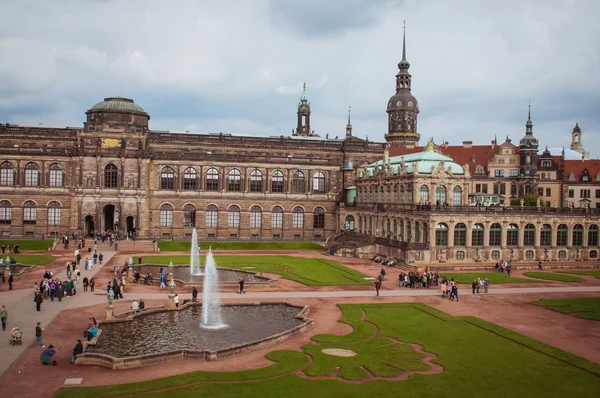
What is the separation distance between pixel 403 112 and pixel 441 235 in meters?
58.4

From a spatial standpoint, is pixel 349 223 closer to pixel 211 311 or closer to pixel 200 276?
pixel 200 276

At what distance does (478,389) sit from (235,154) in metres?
77.4

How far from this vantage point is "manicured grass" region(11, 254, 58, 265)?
66081 millimetres

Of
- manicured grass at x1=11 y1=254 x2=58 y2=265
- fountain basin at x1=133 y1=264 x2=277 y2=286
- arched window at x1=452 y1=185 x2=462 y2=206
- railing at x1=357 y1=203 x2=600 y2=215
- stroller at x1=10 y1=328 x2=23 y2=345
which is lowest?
stroller at x1=10 y1=328 x2=23 y2=345

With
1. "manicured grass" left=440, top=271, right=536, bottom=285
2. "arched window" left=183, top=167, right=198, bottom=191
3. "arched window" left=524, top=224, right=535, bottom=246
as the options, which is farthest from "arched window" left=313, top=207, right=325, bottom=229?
"manicured grass" left=440, top=271, right=536, bottom=285

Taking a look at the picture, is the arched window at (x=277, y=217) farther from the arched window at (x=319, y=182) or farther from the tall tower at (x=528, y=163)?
the tall tower at (x=528, y=163)

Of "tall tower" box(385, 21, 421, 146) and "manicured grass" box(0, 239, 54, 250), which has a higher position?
"tall tower" box(385, 21, 421, 146)

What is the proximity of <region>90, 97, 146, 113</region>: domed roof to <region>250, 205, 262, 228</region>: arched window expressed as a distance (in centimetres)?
2656

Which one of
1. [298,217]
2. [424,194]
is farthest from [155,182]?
[424,194]

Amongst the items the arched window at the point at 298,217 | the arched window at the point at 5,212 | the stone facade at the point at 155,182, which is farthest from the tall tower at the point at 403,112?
the arched window at the point at 5,212

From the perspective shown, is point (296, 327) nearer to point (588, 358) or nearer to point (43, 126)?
point (588, 358)

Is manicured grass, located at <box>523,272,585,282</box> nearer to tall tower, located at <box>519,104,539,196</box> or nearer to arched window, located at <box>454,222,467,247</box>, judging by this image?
arched window, located at <box>454,222,467,247</box>

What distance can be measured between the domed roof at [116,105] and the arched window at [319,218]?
118 feet

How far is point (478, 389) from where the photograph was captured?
2708 centimetres
